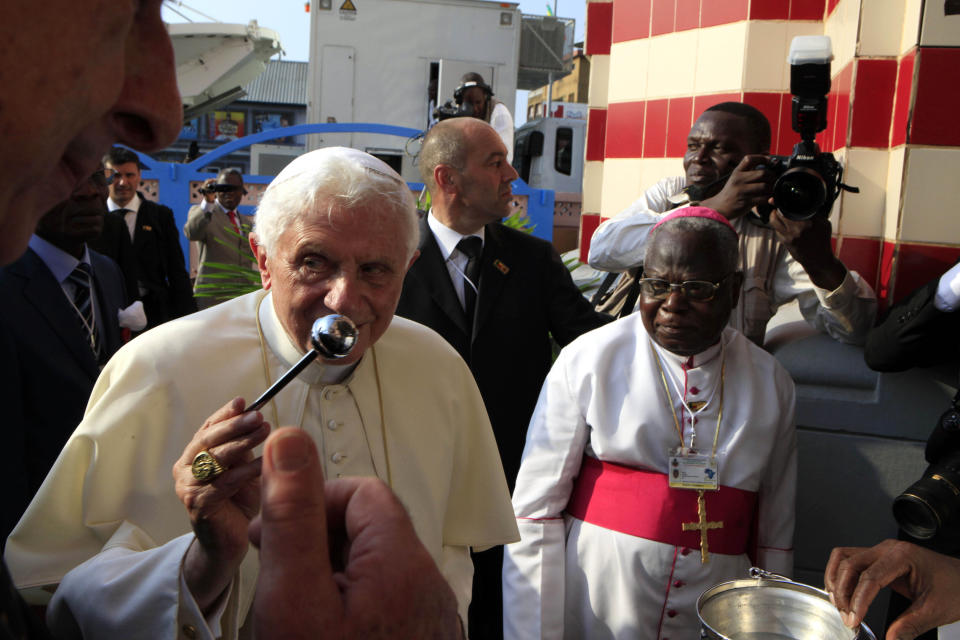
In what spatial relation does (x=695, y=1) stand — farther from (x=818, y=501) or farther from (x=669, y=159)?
(x=818, y=501)

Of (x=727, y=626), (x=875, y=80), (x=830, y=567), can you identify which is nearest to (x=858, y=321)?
(x=875, y=80)

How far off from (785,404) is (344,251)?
1489 millimetres

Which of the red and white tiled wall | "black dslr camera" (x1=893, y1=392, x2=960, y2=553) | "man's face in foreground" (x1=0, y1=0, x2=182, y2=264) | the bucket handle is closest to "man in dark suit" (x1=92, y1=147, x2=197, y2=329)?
the red and white tiled wall

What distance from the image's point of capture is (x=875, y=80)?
329cm

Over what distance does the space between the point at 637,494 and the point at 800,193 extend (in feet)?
3.79

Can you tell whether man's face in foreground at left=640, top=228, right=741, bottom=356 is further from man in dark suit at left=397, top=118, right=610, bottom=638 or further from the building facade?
the building facade

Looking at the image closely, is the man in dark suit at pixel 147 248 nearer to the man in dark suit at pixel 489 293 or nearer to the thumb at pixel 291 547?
the man in dark suit at pixel 489 293

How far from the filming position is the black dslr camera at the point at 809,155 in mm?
2750

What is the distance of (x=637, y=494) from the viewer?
2400 millimetres

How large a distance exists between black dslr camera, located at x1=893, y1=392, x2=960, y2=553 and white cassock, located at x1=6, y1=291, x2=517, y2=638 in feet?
3.26

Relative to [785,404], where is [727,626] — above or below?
below

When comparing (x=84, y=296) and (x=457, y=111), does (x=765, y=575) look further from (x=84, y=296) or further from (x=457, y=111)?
(x=457, y=111)

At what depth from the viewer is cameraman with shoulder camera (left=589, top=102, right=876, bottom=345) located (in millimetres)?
2900

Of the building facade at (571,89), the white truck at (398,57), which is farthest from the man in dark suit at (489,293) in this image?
the building facade at (571,89)
